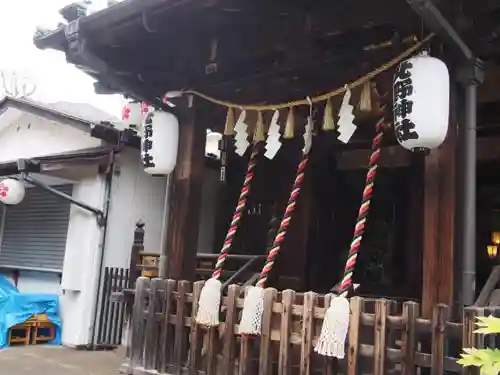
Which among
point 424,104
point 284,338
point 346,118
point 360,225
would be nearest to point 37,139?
point 346,118

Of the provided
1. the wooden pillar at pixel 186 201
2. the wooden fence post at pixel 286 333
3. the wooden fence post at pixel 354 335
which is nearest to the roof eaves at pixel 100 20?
the wooden pillar at pixel 186 201

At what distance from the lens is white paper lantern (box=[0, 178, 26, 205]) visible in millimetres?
10680

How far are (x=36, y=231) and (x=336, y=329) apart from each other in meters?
9.46

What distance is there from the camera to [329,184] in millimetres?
10070

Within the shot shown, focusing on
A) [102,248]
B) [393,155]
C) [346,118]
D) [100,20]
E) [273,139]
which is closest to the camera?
[346,118]

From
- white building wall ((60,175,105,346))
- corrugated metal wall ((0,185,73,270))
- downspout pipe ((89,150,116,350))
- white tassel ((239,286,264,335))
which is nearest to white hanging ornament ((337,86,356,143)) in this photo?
white tassel ((239,286,264,335))

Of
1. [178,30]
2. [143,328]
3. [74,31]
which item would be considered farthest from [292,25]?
[143,328]

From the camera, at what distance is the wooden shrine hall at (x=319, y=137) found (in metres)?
5.06

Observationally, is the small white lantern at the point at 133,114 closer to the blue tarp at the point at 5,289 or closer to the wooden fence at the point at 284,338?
the blue tarp at the point at 5,289

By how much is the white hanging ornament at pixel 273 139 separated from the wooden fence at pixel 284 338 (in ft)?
6.27

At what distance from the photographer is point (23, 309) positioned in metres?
10.3

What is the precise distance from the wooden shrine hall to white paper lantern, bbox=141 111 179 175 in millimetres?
166

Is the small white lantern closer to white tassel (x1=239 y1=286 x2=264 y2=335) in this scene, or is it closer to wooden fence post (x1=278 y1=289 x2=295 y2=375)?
white tassel (x1=239 y1=286 x2=264 y2=335)

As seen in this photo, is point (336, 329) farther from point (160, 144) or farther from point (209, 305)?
point (160, 144)
